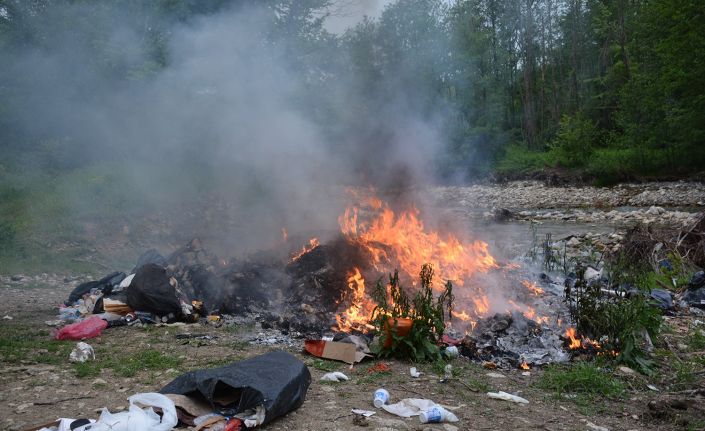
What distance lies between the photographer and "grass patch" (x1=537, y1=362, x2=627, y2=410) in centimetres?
372

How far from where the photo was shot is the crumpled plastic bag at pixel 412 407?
3.28 meters

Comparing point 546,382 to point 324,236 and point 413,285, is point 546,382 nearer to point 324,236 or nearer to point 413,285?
point 413,285

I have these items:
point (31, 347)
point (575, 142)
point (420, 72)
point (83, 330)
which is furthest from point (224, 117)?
point (575, 142)

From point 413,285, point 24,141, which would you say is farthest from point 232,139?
point 413,285

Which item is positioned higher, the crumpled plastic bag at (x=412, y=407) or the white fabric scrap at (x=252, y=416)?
the white fabric scrap at (x=252, y=416)

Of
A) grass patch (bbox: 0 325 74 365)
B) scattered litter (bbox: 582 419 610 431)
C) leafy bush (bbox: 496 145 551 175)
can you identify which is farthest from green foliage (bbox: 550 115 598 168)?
grass patch (bbox: 0 325 74 365)

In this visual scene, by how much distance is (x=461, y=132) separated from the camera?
1579cm

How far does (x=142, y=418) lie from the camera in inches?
111

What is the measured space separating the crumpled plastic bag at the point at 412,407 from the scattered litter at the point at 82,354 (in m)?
2.70

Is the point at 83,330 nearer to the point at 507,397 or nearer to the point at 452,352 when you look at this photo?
the point at 452,352

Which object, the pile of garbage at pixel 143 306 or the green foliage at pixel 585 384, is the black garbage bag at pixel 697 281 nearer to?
the green foliage at pixel 585 384

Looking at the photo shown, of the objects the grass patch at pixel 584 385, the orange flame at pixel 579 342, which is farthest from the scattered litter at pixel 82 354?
the orange flame at pixel 579 342

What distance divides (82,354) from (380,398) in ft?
8.85

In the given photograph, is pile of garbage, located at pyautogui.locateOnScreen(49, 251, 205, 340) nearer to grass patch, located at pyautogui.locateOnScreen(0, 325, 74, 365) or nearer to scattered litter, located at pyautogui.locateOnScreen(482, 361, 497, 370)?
grass patch, located at pyautogui.locateOnScreen(0, 325, 74, 365)
